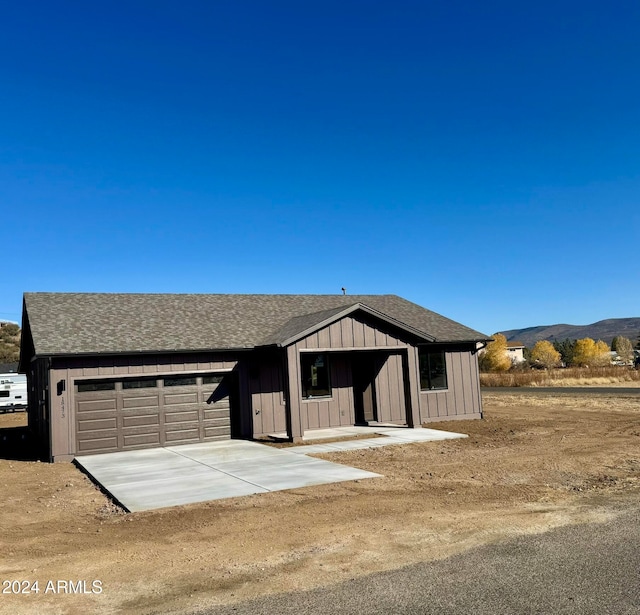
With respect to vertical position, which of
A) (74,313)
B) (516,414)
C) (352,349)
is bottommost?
(516,414)

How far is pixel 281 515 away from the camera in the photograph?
8453 millimetres

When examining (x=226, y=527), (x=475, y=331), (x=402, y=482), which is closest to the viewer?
(x=226, y=527)

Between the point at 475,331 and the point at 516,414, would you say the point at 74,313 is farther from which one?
the point at 516,414

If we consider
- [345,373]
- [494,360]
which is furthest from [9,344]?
[345,373]

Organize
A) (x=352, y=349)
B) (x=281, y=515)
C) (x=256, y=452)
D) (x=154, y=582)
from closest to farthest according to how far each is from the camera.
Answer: (x=154, y=582)
(x=281, y=515)
(x=256, y=452)
(x=352, y=349)

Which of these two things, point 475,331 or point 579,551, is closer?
point 579,551

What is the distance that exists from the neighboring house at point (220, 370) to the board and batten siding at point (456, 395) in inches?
1.6

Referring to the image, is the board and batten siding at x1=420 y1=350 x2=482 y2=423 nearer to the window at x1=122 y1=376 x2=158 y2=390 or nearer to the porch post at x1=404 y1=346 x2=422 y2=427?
the porch post at x1=404 y1=346 x2=422 y2=427

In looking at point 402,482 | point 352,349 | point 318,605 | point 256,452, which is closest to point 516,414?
point 352,349

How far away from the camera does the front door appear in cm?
2014

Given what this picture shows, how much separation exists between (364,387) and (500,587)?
589 inches

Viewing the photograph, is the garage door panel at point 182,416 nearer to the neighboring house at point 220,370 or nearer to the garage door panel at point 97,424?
the neighboring house at point 220,370

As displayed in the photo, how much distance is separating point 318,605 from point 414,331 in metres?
13.7

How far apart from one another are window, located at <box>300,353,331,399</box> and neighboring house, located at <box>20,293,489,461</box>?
37mm
